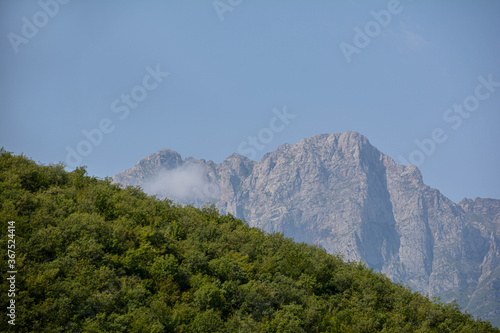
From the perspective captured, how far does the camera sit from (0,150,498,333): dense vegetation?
71.6ft

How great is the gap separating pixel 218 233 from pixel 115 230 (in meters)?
11.4

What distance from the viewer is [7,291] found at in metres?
20.2

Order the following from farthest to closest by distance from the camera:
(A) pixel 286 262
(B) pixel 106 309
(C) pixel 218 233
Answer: (C) pixel 218 233 < (A) pixel 286 262 < (B) pixel 106 309

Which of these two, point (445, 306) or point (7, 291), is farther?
point (445, 306)

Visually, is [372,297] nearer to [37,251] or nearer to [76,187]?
[37,251]

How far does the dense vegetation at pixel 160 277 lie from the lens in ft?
71.6

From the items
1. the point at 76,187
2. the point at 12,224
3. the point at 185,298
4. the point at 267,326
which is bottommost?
the point at 267,326

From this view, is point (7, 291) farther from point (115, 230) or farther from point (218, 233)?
point (218, 233)

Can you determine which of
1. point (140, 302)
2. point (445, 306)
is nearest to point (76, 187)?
point (140, 302)

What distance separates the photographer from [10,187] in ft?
96.8

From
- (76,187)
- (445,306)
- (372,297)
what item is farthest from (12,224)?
(445,306)

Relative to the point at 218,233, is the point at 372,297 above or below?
below

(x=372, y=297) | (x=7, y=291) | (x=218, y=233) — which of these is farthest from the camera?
(x=218, y=233)

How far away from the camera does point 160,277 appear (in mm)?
26844
